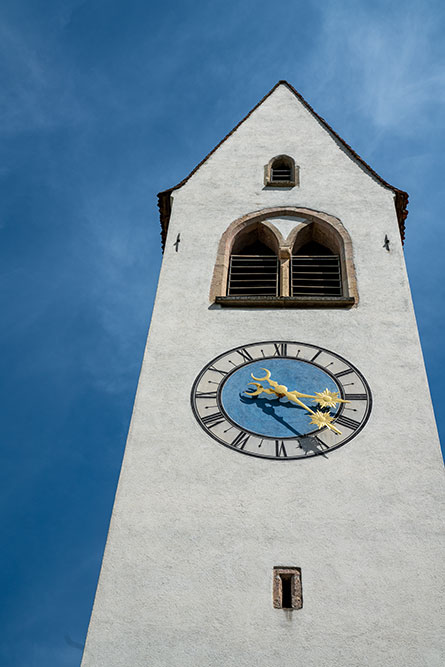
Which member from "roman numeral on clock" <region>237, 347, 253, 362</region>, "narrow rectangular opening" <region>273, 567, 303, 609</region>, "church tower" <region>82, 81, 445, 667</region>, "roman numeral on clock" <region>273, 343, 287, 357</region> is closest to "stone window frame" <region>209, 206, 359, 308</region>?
"church tower" <region>82, 81, 445, 667</region>

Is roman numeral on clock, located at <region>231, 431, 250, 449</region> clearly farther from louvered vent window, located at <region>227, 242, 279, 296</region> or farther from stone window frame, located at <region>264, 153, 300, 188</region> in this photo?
stone window frame, located at <region>264, 153, 300, 188</region>

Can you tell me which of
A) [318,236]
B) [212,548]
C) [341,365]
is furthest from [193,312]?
[212,548]

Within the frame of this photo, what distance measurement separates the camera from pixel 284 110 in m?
19.7

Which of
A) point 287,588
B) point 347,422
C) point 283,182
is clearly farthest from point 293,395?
point 283,182

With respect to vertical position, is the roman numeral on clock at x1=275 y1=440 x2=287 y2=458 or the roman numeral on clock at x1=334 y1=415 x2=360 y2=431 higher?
the roman numeral on clock at x1=334 y1=415 x2=360 y2=431

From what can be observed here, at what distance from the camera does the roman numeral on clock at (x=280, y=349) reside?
12156 mm

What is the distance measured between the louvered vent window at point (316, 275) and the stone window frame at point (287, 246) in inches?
4.4

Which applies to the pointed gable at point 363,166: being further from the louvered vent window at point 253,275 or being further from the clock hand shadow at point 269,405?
the clock hand shadow at point 269,405

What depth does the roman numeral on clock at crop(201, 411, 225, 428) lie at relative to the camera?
36.3 ft

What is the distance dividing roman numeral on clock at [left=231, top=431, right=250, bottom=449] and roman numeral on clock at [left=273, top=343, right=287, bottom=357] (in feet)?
5.20

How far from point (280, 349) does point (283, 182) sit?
5190 mm

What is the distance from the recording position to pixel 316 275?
14.5 meters

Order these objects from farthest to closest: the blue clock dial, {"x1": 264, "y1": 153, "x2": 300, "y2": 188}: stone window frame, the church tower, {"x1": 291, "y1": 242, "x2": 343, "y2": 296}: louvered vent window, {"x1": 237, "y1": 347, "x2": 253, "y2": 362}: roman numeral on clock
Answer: {"x1": 264, "y1": 153, "x2": 300, "y2": 188}: stone window frame, {"x1": 291, "y1": 242, "x2": 343, "y2": 296}: louvered vent window, {"x1": 237, "y1": 347, "x2": 253, "y2": 362}: roman numeral on clock, the blue clock dial, the church tower

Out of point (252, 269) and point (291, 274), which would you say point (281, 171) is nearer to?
point (252, 269)
